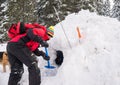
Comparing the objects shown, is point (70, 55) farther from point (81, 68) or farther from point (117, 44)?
point (117, 44)

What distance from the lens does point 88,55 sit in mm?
7004

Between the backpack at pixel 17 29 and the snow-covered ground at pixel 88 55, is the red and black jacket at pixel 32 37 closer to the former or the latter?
the backpack at pixel 17 29

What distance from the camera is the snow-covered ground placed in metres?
6.52

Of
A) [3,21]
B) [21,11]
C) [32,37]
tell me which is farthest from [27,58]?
[3,21]

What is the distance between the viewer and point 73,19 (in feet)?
29.7

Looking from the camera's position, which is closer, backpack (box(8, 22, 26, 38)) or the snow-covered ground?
backpack (box(8, 22, 26, 38))

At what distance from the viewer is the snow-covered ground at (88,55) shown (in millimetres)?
6523

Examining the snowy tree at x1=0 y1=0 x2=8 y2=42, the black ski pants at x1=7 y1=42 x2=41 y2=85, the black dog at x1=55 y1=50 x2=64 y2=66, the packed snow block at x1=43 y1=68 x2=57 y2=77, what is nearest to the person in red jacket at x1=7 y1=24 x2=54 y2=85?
the black ski pants at x1=7 y1=42 x2=41 y2=85

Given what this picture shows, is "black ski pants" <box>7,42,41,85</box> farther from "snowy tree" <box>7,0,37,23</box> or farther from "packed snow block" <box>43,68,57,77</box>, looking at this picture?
"snowy tree" <box>7,0,37,23</box>

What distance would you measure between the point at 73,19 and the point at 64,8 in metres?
16.5

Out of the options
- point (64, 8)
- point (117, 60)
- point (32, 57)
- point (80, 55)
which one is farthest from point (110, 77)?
point (64, 8)

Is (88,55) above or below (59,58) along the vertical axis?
above

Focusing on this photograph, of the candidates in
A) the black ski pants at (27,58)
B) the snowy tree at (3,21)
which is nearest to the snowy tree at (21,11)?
the snowy tree at (3,21)

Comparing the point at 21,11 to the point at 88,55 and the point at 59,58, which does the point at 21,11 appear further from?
the point at 88,55
